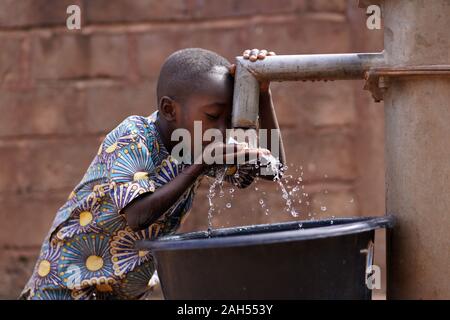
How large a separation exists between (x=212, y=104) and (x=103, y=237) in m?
0.57

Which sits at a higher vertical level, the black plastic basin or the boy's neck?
the boy's neck

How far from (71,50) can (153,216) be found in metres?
2.85

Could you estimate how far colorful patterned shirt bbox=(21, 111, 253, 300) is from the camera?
103 inches

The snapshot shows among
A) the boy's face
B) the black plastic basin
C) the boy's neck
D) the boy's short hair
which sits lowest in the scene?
the black plastic basin

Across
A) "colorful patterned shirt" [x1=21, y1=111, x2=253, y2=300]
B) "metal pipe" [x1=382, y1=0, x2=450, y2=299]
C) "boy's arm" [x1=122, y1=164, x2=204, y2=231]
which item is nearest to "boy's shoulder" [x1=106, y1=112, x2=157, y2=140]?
"colorful patterned shirt" [x1=21, y1=111, x2=253, y2=300]

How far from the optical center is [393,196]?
229 centimetres

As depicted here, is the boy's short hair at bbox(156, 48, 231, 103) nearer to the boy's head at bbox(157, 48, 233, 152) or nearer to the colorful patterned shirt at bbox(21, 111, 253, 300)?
the boy's head at bbox(157, 48, 233, 152)

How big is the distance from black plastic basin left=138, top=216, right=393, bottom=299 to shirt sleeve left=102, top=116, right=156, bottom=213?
12.1 inches

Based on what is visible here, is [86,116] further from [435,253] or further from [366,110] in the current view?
[435,253]

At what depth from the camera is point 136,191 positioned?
2.32m

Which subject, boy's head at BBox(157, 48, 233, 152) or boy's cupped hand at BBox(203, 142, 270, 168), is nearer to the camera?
boy's cupped hand at BBox(203, 142, 270, 168)

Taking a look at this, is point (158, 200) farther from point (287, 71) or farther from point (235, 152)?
point (287, 71)

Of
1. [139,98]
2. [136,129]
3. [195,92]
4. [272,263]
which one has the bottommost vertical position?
[272,263]

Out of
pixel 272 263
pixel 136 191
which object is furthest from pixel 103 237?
pixel 272 263
